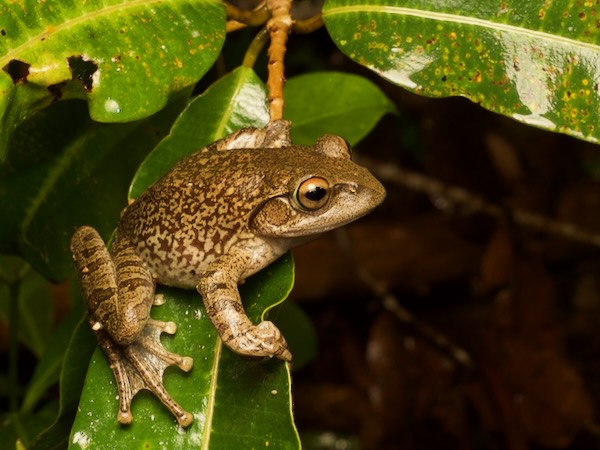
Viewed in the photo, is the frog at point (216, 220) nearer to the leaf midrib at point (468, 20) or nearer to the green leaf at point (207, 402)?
the green leaf at point (207, 402)

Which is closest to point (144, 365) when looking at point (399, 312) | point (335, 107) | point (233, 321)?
point (233, 321)

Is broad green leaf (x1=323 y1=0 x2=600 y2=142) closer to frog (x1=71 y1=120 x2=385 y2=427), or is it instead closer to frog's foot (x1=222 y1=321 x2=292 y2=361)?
frog (x1=71 y1=120 x2=385 y2=427)

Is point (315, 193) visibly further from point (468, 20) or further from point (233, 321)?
point (468, 20)

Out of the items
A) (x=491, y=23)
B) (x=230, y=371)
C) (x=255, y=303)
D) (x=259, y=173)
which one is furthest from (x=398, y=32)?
(x=230, y=371)

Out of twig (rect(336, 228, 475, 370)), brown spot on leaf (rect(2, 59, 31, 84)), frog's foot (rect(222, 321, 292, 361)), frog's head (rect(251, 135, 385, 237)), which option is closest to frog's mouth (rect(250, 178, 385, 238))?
frog's head (rect(251, 135, 385, 237))

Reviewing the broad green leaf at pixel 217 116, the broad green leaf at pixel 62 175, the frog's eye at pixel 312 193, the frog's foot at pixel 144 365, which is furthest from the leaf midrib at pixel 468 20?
the frog's foot at pixel 144 365

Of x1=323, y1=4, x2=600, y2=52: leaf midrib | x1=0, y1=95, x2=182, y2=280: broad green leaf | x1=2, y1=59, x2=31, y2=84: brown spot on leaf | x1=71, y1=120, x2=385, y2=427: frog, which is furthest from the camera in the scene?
x1=0, y1=95, x2=182, y2=280: broad green leaf

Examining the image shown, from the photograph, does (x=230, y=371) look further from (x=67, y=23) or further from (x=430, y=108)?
(x=430, y=108)
